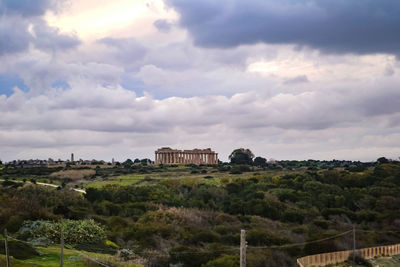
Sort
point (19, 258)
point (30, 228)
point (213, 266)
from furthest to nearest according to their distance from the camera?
point (30, 228), point (213, 266), point (19, 258)

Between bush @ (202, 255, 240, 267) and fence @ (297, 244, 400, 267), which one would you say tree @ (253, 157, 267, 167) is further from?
bush @ (202, 255, 240, 267)

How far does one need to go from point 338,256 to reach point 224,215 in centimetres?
1542

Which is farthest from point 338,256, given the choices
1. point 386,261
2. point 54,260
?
point 54,260

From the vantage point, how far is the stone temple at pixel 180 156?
161500mm

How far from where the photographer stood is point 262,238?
115ft

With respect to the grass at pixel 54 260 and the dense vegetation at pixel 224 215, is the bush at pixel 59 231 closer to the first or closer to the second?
the dense vegetation at pixel 224 215

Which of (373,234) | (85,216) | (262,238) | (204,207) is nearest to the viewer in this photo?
(262,238)

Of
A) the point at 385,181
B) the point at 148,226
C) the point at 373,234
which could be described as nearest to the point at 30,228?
the point at 148,226

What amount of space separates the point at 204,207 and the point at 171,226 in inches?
566

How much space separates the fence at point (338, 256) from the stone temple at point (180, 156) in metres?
125

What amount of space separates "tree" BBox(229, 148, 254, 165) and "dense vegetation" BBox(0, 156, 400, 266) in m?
71.2

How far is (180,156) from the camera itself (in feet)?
534

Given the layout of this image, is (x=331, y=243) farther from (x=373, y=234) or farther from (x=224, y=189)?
(x=224, y=189)

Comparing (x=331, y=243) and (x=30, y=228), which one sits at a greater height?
(x=30, y=228)
